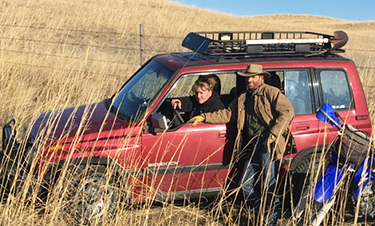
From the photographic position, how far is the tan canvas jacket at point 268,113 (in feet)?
15.7

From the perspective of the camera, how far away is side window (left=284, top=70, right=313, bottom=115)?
5395 millimetres

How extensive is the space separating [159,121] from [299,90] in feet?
5.59

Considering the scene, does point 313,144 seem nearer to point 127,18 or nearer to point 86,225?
point 86,225

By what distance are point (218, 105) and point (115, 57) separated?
9.00 m

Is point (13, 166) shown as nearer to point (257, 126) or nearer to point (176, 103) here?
point (176, 103)

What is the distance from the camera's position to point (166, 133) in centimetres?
491

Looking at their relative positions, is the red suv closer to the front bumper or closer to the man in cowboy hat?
the front bumper

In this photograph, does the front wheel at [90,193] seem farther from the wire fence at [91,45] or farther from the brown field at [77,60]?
the wire fence at [91,45]

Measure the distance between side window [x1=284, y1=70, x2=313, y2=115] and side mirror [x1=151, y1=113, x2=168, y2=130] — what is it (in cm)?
151

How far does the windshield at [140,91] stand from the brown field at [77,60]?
837mm

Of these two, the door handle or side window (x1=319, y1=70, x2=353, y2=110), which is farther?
side window (x1=319, y1=70, x2=353, y2=110)

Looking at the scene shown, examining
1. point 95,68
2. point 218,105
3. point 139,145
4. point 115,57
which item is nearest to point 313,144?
point 218,105

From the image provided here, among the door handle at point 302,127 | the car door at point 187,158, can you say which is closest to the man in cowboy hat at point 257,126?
the car door at point 187,158

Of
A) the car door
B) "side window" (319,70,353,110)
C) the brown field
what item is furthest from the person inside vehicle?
"side window" (319,70,353,110)
